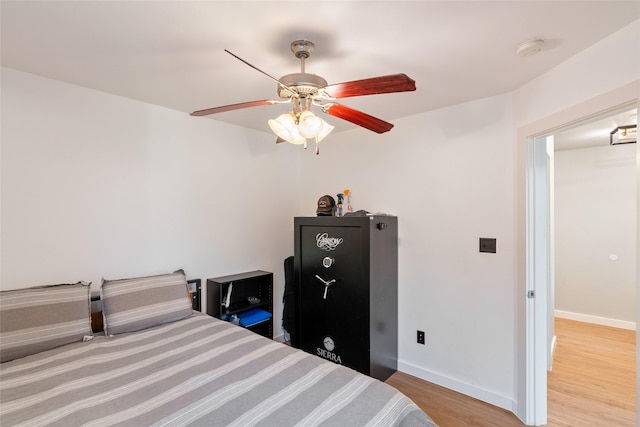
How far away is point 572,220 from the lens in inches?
161

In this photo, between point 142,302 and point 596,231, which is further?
point 596,231

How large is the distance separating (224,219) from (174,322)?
112 cm

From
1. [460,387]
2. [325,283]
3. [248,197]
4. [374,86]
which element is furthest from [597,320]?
[248,197]

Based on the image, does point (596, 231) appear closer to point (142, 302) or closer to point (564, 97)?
point (564, 97)

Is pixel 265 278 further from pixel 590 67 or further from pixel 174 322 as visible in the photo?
pixel 590 67

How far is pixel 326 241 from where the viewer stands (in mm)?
2676

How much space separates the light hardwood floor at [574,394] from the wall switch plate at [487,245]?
1.22 m

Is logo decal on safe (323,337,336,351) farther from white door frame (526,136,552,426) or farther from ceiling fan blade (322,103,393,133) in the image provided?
ceiling fan blade (322,103,393,133)

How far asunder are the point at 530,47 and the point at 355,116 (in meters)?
1.00

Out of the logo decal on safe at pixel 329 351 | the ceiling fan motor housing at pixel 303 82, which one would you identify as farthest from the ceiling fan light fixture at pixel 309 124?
the logo decal on safe at pixel 329 351

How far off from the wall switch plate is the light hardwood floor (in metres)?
1.22

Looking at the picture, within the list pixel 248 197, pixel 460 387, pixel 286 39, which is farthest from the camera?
pixel 248 197

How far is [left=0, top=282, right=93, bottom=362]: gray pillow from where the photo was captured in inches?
61.4

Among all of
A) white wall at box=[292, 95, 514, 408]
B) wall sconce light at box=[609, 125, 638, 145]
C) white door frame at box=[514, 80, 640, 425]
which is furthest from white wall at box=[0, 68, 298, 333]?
wall sconce light at box=[609, 125, 638, 145]
